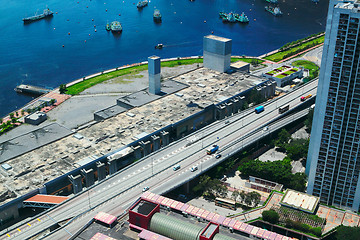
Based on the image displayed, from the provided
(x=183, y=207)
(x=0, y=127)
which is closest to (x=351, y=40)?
(x=183, y=207)

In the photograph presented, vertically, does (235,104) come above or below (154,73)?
below

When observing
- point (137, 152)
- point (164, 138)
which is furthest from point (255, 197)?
point (137, 152)

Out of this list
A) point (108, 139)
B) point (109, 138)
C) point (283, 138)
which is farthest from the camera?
point (283, 138)

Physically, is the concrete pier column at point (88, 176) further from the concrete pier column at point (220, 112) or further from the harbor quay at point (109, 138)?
the concrete pier column at point (220, 112)

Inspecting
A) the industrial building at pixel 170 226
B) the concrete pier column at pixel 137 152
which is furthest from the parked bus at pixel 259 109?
the industrial building at pixel 170 226

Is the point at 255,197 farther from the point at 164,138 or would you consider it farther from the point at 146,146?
the point at 164,138

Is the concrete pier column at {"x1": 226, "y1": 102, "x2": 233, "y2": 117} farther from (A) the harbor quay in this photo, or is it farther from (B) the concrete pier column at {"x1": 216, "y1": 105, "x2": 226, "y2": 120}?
(B) the concrete pier column at {"x1": 216, "y1": 105, "x2": 226, "y2": 120}

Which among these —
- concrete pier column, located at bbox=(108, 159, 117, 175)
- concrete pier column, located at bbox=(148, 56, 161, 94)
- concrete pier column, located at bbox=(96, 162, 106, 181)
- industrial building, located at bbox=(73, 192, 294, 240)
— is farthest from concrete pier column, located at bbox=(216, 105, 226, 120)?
industrial building, located at bbox=(73, 192, 294, 240)
